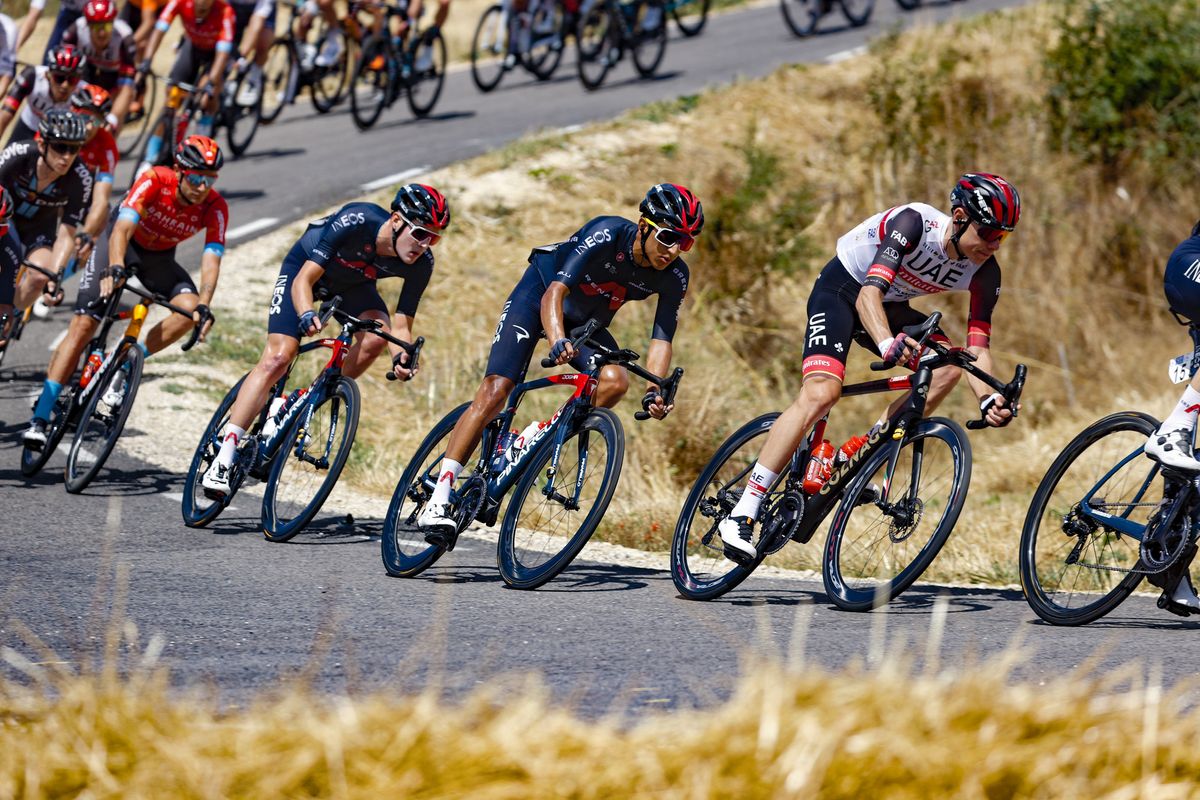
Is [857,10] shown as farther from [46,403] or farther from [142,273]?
[46,403]

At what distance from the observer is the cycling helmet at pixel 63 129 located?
9.68 meters

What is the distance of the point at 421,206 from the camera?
26.1ft

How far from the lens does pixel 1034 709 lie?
377cm

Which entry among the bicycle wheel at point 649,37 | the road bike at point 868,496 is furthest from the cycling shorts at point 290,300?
the bicycle wheel at point 649,37

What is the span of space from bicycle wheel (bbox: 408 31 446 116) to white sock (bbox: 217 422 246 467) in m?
12.6

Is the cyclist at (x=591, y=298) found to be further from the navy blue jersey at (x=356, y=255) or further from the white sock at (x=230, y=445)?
the white sock at (x=230, y=445)

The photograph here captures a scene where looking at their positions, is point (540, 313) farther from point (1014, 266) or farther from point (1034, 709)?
point (1014, 266)

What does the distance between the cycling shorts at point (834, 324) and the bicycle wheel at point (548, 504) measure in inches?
38.8

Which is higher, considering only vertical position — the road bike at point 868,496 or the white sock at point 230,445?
the road bike at point 868,496

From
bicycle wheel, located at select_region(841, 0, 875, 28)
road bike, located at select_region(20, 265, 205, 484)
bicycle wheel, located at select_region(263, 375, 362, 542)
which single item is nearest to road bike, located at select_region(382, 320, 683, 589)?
bicycle wheel, located at select_region(263, 375, 362, 542)

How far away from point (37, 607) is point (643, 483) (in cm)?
640

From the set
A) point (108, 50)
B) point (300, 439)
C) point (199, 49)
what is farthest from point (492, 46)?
point (300, 439)

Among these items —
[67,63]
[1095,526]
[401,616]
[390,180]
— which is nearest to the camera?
[401,616]

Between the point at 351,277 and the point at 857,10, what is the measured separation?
20.5m
